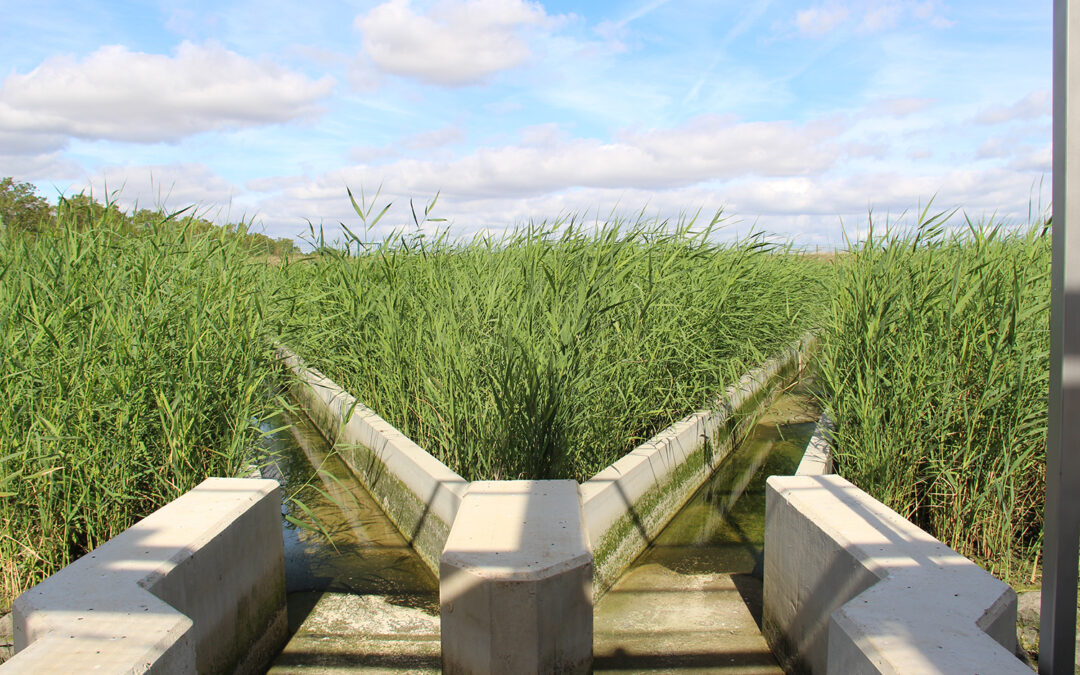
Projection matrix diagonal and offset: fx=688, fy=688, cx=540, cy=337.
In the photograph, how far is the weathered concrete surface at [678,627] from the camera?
2.33 meters

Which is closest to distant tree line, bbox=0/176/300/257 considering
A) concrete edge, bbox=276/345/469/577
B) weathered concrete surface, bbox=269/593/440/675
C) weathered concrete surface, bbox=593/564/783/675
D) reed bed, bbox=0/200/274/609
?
reed bed, bbox=0/200/274/609

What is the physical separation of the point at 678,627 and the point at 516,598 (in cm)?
91

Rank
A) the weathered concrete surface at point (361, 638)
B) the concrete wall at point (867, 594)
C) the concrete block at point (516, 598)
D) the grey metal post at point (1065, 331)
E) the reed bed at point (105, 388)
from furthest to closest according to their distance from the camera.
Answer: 1. the reed bed at point (105, 388)
2. the weathered concrete surface at point (361, 638)
3. the concrete block at point (516, 598)
4. the concrete wall at point (867, 594)
5. the grey metal post at point (1065, 331)

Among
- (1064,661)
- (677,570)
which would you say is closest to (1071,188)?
(1064,661)

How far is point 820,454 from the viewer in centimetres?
312

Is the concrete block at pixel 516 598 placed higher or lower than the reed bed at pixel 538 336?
lower

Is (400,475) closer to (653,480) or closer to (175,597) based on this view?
(653,480)

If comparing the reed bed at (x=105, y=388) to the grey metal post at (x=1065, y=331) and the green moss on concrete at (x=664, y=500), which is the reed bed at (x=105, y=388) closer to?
the green moss on concrete at (x=664, y=500)

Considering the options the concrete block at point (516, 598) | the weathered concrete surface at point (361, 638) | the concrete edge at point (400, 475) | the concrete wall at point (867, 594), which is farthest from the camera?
the concrete edge at point (400, 475)

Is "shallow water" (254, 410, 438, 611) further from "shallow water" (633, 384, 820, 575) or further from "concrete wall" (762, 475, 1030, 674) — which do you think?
"concrete wall" (762, 475, 1030, 674)

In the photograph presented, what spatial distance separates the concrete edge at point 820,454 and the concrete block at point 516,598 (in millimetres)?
1166

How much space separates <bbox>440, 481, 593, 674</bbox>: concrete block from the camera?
192 cm

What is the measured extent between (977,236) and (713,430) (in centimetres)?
177

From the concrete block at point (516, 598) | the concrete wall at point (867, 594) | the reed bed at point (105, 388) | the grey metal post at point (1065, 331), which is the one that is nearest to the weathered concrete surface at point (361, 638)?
the concrete block at point (516, 598)
